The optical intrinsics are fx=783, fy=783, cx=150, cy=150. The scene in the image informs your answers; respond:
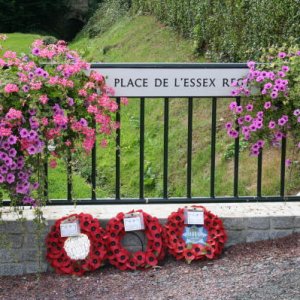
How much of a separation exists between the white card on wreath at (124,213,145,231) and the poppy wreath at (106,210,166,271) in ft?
0.10

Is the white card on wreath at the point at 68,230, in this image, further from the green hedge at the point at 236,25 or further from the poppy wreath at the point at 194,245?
the green hedge at the point at 236,25

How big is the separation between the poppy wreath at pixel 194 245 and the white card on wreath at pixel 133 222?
18 centimetres

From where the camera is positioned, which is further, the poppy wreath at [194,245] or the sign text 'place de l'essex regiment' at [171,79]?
the sign text 'place de l'essex regiment' at [171,79]

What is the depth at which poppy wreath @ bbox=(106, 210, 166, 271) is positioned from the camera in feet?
16.4

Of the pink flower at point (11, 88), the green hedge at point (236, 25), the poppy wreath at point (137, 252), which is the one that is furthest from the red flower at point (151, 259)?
the green hedge at point (236, 25)

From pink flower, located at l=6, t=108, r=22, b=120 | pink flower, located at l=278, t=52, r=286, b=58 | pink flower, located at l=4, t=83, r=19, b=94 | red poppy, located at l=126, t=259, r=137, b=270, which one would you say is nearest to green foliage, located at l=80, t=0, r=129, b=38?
pink flower, located at l=278, t=52, r=286, b=58

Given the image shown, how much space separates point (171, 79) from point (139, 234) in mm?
1047

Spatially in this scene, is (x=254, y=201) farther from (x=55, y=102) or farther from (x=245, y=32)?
(x=245, y=32)

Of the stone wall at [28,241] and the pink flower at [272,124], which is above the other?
the pink flower at [272,124]

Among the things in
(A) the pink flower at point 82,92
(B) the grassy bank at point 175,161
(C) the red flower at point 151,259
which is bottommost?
(C) the red flower at point 151,259

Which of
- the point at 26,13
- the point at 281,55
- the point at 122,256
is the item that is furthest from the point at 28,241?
the point at 26,13

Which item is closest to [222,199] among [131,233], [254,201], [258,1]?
[254,201]

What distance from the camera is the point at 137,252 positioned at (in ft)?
16.6

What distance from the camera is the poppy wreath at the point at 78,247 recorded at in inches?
193
